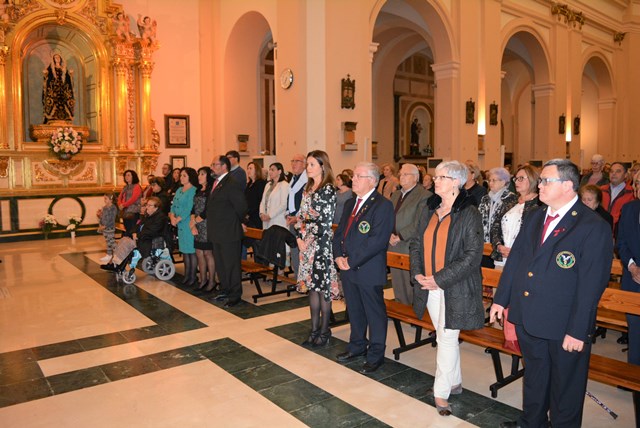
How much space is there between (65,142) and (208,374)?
363 inches

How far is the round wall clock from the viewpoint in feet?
35.2

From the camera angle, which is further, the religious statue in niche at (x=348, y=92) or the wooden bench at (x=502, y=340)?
the religious statue in niche at (x=348, y=92)

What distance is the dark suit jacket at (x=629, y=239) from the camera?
12.2ft

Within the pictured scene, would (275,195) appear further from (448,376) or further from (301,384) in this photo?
(448,376)

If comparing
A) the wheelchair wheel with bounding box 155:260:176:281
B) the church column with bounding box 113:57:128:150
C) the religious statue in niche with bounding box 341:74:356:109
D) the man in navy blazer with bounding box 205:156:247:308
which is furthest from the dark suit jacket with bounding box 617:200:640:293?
the church column with bounding box 113:57:128:150

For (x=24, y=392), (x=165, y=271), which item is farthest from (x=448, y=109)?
(x=24, y=392)

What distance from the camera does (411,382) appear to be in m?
3.90

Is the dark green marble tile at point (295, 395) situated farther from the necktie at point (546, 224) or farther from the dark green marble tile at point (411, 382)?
the necktie at point (546, 224)

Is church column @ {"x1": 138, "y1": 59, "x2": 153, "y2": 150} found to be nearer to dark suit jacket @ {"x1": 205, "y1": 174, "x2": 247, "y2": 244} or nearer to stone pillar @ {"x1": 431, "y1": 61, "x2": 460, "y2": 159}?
stone pillar @ {"x1": 431, "y1": 61, "x2": 460, "y2": 159}

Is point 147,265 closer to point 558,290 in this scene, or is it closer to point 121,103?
point 558,290

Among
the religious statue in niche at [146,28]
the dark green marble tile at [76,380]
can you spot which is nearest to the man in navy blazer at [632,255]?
the dark green marble tile at [76,380]

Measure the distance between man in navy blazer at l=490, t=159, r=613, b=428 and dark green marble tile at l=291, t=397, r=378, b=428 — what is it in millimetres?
1030

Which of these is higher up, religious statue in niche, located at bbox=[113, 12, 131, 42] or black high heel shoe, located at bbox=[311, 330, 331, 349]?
religious statue in niche, located at bbox=[113, 12, 131, 42]

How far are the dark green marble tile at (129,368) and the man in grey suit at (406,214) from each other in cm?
242
